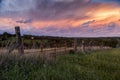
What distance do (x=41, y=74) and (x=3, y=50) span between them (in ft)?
7.21

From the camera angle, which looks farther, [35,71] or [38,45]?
[38,45]

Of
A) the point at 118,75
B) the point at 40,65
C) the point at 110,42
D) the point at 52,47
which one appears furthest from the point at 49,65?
the point at 110,42

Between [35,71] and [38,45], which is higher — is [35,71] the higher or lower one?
the lower one

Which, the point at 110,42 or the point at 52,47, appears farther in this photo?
the point at 110,42

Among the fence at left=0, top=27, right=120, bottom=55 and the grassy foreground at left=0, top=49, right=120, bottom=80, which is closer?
the grassy foreground at left=0, top=49, right=120, bottom=80

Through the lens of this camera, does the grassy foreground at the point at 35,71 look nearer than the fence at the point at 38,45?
Yes

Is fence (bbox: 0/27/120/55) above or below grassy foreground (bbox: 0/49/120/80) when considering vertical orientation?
above

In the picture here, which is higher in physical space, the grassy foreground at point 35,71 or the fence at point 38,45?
the fence at point 38,45

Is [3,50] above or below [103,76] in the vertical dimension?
above

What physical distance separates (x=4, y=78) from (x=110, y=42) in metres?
35.1

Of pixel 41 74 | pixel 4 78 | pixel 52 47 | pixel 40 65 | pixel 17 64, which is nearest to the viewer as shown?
pixel 4 78

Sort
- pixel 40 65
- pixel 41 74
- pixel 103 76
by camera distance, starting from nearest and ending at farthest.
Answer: pixel 41 74
pixel 40 65
pixel 103 76

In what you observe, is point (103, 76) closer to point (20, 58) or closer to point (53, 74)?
point (53, 74)

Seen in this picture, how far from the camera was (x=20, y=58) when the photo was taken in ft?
30.8
